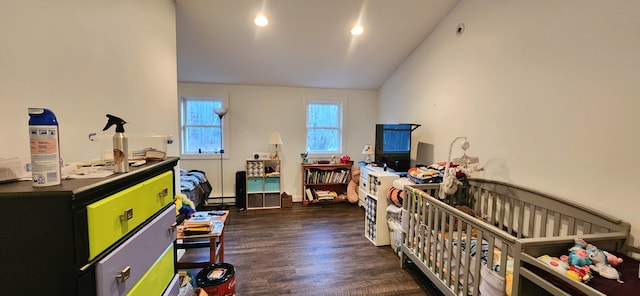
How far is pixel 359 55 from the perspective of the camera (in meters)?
3.73

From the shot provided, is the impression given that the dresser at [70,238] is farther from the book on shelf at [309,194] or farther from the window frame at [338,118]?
the window frame at [338,118]

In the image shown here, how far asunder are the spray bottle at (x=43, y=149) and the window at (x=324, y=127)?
13.5 feet

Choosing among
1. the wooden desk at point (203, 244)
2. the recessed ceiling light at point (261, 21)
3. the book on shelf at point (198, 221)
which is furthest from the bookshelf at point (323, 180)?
the book on shelf at point (198, 221)

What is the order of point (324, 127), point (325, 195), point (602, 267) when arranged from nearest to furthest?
point (602, 267)
point (325, 195)
point (324, 127)

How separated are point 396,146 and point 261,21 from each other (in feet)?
7.78

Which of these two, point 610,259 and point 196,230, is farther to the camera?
point 196,230

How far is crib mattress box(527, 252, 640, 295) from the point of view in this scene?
116 centimetres

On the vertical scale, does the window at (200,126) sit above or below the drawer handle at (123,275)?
above

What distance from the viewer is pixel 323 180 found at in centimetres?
470

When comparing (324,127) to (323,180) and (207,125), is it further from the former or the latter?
(207,125)

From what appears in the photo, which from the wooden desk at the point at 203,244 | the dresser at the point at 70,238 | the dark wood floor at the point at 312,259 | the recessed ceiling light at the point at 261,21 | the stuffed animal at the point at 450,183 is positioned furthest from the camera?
the recessed ceiling light at the point at 261,21

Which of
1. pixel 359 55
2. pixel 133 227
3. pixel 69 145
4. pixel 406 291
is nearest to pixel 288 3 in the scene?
pixel 359 55

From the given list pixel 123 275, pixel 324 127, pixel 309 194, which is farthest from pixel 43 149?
pixel 324 127

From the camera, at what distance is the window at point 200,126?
4.42 meters
